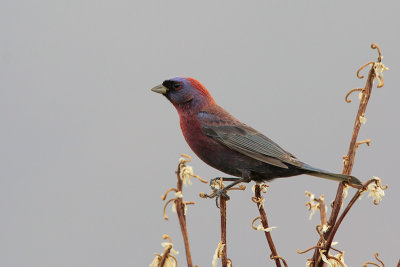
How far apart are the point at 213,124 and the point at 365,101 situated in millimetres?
1322

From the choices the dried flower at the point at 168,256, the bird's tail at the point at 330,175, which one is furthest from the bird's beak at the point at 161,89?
the dried flower at the point at 168,256

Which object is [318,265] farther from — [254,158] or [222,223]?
[254,158]

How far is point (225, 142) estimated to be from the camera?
303 centimetres

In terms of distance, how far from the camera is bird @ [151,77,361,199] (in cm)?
296

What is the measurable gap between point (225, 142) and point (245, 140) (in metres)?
0.18

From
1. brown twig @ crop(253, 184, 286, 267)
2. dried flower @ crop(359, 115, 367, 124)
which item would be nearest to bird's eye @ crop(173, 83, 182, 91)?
brown twig @ crop(253, 184, 286, 267)

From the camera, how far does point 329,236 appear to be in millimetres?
1627

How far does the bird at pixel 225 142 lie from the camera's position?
2.96m

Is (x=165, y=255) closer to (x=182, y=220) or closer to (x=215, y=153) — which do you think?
(x=182, y=220)

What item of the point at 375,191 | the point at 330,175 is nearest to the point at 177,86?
the point at 330,175

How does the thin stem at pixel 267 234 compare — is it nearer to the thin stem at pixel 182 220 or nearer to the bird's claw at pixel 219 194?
the bird's claw at pixel 219 194

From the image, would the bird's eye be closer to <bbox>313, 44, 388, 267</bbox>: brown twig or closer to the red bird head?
the red bird head

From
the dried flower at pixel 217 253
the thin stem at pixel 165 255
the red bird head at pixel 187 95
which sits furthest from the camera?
the red bird head at pixel 187 95

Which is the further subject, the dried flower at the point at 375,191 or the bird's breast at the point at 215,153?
the bird's breast at the point at 215,153
